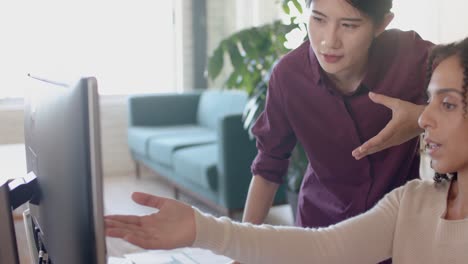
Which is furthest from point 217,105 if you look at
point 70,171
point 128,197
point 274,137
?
point 70,171

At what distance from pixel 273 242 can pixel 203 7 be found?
181 inches

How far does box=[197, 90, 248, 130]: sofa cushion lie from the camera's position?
425 centimetres

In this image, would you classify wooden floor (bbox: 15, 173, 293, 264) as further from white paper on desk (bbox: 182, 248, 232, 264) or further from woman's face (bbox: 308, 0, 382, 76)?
woman's face (bbox: 308, 0, 382, 76)

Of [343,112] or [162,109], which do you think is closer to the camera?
[343,112]

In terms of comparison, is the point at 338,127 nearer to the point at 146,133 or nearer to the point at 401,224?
the point at 401,224

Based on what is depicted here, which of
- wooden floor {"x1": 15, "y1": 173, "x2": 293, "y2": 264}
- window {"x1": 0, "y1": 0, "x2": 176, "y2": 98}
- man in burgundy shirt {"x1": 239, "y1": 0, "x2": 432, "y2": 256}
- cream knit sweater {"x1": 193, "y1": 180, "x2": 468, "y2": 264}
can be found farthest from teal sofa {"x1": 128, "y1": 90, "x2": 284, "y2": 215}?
cream knit sweater {"x1": 193, "y1": 180, "x2": 468, "y2": 264}

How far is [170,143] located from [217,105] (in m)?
0.68

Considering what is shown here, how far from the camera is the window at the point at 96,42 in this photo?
479 centimetres

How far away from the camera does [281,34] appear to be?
2.71 meters

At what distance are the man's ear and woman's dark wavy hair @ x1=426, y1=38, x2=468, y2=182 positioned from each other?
5.7 inches

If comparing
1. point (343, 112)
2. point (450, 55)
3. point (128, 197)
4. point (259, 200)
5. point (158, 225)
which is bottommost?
point (128, 197)

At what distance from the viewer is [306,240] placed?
1.03 m

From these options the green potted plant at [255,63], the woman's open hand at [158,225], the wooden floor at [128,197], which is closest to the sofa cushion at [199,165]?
the wooden floor at [128,197]

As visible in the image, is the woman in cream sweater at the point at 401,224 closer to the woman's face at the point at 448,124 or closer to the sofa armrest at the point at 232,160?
the woman's face at the point at 448,124
